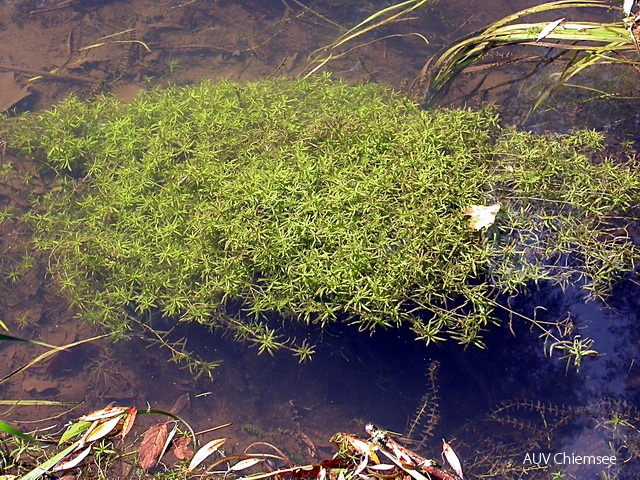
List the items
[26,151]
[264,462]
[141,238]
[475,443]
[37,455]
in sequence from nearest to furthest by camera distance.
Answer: [264,462] → [37,455] → [475,443] → [141,238] → [26,151]

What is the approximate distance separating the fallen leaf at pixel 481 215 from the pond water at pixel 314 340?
0.69 meters

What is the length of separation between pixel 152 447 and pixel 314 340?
159 cm

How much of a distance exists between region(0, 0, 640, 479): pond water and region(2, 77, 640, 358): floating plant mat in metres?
0.30

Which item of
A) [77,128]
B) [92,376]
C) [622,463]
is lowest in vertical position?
[92,376]

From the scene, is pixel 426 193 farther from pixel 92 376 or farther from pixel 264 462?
pixel 92 376

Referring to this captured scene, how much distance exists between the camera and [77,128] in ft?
16.1

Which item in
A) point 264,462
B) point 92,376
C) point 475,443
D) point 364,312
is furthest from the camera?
point 92,376

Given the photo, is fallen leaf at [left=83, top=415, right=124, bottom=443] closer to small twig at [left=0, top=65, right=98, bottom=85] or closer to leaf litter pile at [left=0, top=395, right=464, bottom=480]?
A: leaf litter pile at [left=0, top=395, right=464, bottom=480]

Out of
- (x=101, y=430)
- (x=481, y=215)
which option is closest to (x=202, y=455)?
(x=101, y=430)

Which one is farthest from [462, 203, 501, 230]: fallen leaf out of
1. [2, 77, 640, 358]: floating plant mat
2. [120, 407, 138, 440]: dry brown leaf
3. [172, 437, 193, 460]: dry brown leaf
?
[120, 407, 138, 440]: dry brown leaf

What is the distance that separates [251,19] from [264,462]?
5.00m

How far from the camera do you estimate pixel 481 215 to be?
3.51m

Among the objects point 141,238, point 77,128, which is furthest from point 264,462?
point 77,128

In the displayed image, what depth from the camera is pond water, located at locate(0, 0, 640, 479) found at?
3.71 meters
